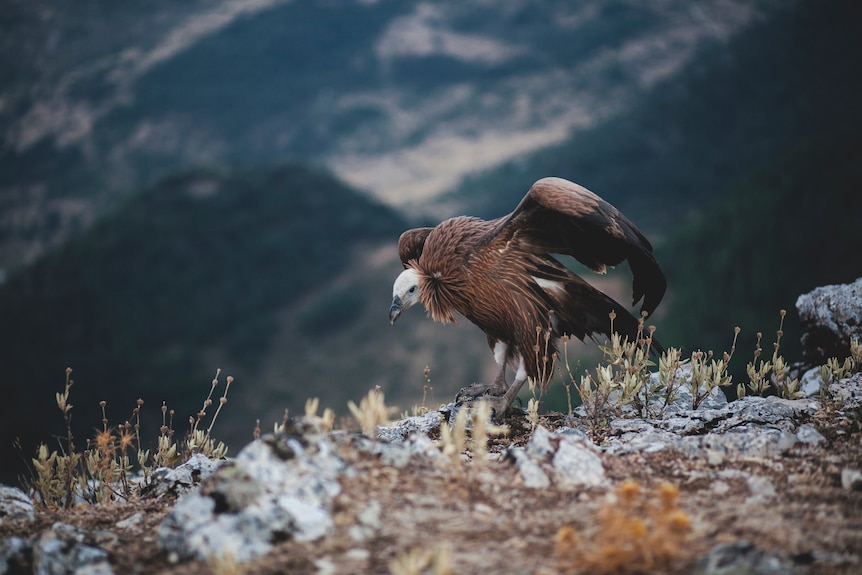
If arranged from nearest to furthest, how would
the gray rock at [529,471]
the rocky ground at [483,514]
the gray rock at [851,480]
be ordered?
the rocky ground at [483,514], the gray rock at [851,480], the gray rock at [529,471]

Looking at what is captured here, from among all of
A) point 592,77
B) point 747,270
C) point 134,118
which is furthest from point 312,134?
point 747,270

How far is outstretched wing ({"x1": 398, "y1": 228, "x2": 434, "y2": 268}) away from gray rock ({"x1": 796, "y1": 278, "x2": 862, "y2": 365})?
3.15m

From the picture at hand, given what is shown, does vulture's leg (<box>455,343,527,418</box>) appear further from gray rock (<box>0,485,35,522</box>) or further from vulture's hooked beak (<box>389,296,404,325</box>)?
gray rock (<box>0,485,35,522</box>)

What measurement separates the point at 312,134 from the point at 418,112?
8.22 metres

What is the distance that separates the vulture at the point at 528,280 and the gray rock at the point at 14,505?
2563 millimetres

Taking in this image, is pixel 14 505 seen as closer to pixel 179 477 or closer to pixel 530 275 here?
pixel 179 477

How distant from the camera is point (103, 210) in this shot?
2047 inches

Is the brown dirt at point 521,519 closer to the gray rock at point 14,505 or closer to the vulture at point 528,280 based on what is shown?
the gray rock at point 14,505

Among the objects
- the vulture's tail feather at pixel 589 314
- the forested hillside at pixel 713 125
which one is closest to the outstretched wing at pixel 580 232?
the vulture's tail feather at pixel 589 314

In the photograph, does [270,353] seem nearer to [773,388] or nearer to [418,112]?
[773,388]

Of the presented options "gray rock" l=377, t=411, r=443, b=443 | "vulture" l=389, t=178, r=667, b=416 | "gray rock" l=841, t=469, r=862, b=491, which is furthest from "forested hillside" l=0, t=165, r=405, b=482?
"gray rock" l=841, t=469, r=862, b=491

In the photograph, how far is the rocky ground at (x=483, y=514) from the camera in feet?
9.48

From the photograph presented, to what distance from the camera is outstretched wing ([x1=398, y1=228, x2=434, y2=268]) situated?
250 inches

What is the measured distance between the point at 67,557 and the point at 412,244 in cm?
366
